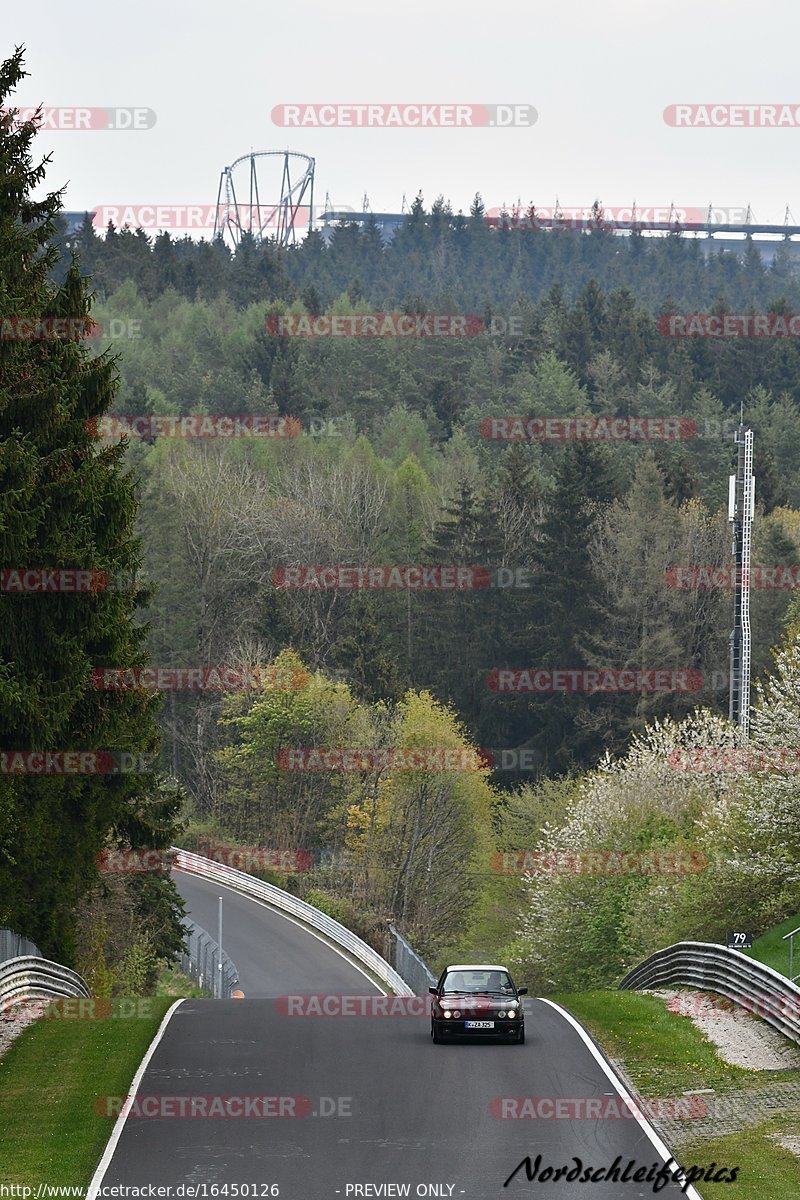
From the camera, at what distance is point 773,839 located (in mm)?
33406

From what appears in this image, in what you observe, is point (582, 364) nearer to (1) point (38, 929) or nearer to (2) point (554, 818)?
(2) point (554, 818)

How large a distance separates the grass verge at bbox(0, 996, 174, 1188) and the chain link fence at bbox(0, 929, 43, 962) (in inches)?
77.2

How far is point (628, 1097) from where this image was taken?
20484mm

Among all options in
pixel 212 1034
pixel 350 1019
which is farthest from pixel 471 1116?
pixel 350 1019

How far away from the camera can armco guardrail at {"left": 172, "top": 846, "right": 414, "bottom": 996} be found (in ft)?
180

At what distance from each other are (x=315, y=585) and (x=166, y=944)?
45.8m

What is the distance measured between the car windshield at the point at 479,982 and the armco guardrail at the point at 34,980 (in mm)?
7058

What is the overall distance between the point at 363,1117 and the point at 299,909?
156 ft

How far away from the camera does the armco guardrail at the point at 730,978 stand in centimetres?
2495

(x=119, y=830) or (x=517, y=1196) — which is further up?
(x=517, y=1196)

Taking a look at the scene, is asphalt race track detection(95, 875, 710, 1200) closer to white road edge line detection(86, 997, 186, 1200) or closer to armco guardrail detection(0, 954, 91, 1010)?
white road edge line detection(86, 997, 186, 1200)
